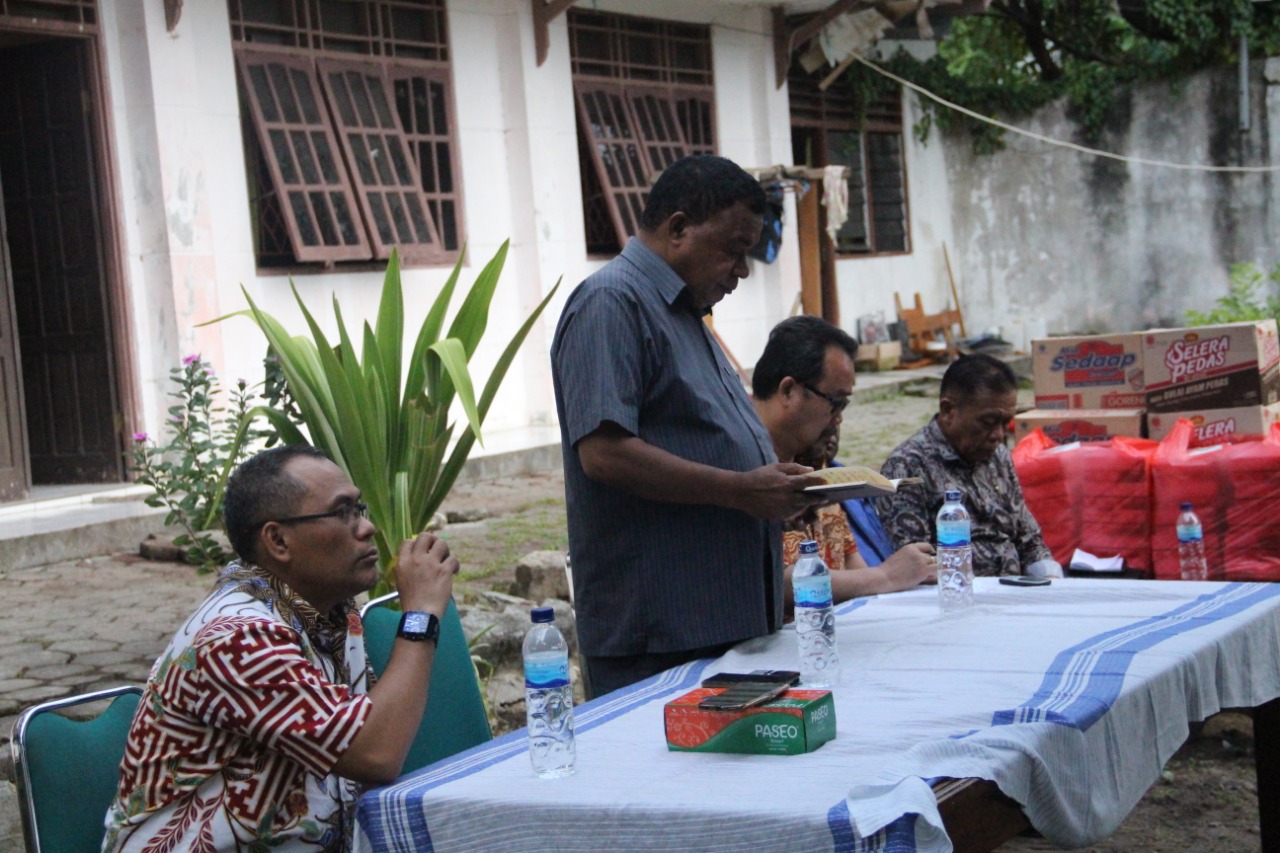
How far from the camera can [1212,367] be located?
564cm

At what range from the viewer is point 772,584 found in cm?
292

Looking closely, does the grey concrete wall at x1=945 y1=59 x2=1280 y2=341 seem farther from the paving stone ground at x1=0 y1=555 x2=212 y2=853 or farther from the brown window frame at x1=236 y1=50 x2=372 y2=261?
the paving stone ground at x1=0 y1=555 x2=212 y2=853

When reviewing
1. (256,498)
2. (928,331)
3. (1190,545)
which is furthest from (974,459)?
(928,331)

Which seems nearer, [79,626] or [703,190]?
[703,190]

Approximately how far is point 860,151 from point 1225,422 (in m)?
10.1

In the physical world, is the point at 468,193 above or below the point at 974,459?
above

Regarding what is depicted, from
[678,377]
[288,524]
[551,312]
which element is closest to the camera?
[288,524]

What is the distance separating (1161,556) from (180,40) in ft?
19.8

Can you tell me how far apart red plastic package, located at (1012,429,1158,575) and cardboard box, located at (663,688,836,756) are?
10.9 ft

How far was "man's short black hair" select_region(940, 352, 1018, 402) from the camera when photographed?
426cm

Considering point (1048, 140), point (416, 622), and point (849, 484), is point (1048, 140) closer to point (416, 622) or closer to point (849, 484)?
point (849, 484)

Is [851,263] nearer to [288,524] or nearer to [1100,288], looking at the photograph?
[1100,288]

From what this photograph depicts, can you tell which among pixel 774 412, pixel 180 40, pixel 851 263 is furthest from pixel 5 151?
pixel 851 263

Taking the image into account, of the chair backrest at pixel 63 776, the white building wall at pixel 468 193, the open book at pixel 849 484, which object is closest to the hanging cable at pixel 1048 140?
the white building wall at pixel 468 193
